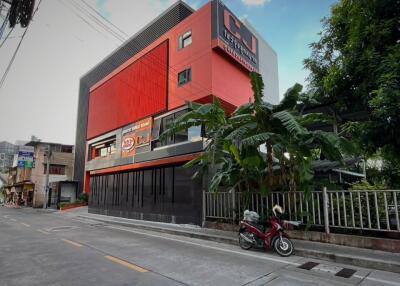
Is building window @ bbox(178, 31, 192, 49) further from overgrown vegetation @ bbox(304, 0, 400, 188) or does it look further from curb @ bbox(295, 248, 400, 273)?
curb @ bbox(295, 248, 400, 273)

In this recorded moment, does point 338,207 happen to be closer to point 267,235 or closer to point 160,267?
point 267,235

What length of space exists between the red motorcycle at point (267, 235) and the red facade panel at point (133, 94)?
11489mm

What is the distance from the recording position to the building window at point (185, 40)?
58.6 ft

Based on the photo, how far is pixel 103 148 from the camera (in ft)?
A: 89.2

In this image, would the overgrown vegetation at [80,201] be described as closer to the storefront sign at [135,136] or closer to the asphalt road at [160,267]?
the storefront sign at [135,136]

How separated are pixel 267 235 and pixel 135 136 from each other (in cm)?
1477

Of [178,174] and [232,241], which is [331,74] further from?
[178,174]

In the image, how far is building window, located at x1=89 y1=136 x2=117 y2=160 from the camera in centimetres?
2485

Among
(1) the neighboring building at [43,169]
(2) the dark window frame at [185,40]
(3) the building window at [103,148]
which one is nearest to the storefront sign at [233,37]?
(2) the dark window frame at [185,40]

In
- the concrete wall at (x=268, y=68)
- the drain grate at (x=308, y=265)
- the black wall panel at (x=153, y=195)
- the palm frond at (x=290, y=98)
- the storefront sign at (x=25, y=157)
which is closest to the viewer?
the drain grate at (x=308, y=265)

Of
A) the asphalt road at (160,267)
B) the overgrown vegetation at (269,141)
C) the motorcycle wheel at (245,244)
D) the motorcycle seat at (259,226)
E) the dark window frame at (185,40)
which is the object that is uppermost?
the dark window frame at (185,40)

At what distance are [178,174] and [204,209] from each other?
10.1ft

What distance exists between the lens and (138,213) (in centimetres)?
1842

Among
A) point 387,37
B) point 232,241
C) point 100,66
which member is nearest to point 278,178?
point 232,241
